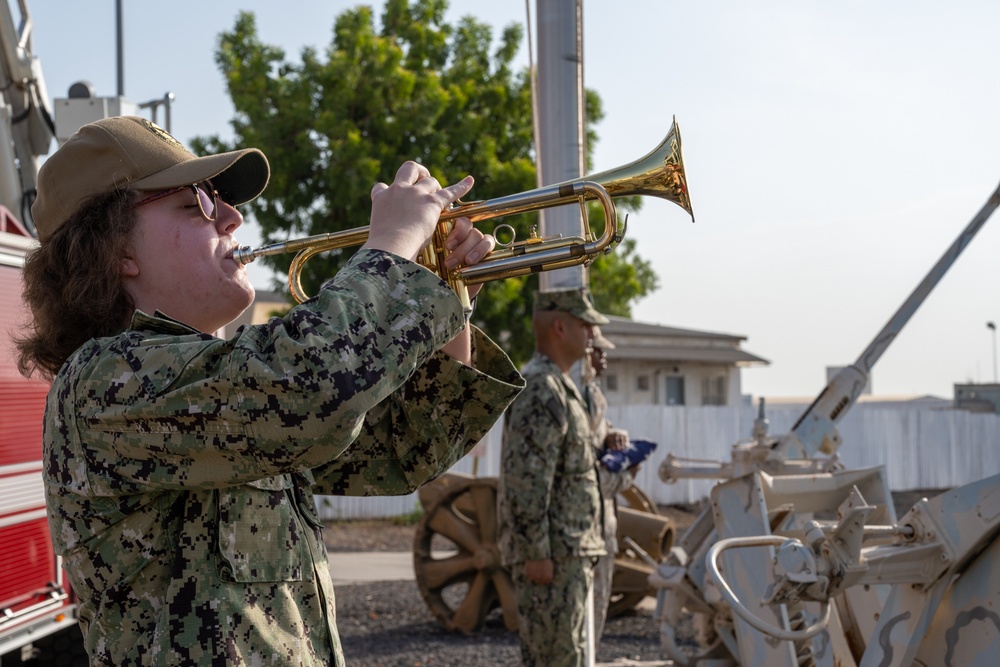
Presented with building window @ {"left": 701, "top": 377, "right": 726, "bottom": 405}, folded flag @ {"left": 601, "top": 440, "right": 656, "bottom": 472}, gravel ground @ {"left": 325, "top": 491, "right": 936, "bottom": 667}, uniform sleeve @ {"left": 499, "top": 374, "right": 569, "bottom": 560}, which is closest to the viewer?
uniform sleeve @ {"left": 499, "top": 374, "right": 569, "bottom": 560}

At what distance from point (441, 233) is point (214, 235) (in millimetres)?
504

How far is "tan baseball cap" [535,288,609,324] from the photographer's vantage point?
19.6 ft

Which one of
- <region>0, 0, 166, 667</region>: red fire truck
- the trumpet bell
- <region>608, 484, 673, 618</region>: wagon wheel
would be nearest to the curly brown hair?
the trumpet bell

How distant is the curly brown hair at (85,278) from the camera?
2207 mm

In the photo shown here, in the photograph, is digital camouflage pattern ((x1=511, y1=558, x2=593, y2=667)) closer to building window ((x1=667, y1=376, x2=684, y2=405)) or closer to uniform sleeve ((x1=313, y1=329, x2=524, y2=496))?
uniform sleeve ((x1=313, y1=329, x2=524, y2=496))

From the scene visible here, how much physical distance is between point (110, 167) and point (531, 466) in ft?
11.3

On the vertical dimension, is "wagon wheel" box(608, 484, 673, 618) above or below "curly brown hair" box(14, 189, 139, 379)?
below

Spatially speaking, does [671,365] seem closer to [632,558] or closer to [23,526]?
[632,558]

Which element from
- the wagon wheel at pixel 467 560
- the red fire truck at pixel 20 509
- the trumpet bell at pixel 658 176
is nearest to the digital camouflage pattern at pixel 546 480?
the red fire truck at pixel 20 509

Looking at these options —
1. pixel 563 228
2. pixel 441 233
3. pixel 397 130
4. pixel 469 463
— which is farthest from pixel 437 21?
pixel 441 233

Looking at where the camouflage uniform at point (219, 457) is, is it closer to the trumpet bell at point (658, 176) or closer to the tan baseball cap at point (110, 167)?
the tan baseball cap at point (110, 167)

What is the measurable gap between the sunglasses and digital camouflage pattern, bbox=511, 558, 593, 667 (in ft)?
11.1

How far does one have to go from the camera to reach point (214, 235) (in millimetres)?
2275

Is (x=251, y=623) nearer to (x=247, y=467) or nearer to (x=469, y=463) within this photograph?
(x=247, y=467)
